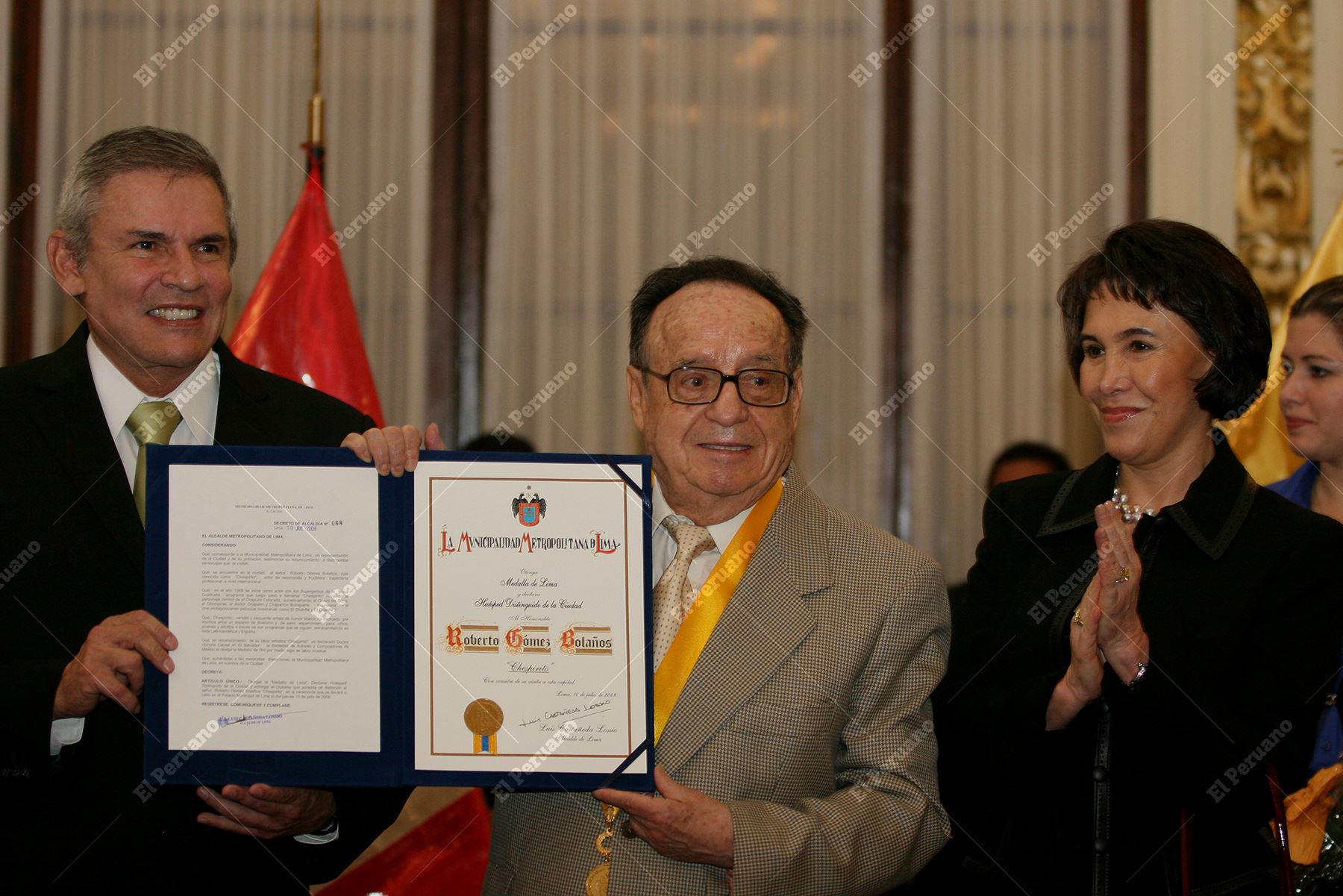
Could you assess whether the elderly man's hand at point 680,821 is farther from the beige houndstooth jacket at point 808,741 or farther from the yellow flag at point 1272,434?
the yellow flag at point 1272,434

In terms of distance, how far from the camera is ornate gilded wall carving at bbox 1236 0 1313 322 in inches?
209

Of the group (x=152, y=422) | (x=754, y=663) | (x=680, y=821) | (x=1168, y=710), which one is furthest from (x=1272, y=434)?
(x=152, y=422)

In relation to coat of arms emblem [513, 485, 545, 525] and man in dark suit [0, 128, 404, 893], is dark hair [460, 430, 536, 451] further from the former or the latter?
coat of arms emblem [513, 485, 545, 525]

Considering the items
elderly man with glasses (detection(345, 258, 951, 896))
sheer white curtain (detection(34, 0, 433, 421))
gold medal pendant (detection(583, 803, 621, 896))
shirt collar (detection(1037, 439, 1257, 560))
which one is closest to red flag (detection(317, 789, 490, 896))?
elderly man with glasses (detection(345, 258, 951, 896))

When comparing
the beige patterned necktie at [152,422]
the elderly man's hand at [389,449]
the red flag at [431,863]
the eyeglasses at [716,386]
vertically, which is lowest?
the red flag at [431,863]

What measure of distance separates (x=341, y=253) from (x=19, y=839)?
3577 mm

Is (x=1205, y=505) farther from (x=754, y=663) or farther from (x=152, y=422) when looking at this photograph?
(x=152, y=422)

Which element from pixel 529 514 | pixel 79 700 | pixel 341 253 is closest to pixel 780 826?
pixel 529 514

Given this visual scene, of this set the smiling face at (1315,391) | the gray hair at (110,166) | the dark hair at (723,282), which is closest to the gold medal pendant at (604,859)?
the dark hair at (723,282)

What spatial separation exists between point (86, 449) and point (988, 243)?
4118 millimetres

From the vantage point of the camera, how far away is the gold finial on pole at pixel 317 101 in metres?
4.30

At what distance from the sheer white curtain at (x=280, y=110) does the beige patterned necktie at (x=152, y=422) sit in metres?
2.98

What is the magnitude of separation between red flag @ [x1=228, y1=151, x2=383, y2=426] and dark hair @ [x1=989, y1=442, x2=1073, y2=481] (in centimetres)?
255

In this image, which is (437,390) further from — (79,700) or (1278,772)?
(1278,772)
